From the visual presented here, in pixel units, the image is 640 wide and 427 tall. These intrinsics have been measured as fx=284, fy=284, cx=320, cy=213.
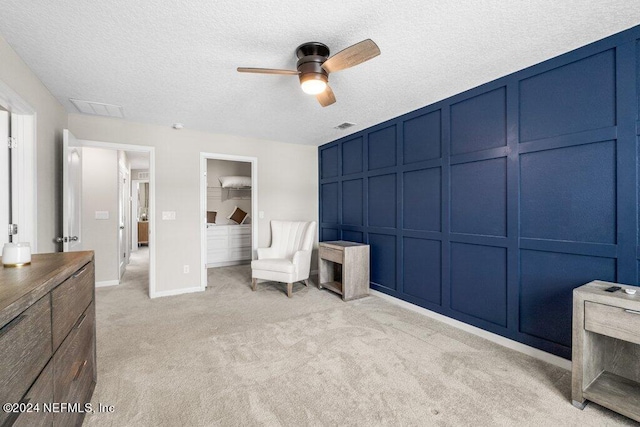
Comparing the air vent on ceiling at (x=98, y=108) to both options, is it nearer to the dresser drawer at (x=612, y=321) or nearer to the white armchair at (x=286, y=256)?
the white armchair at (x=286, y=256)

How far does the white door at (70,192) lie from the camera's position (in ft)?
8.73

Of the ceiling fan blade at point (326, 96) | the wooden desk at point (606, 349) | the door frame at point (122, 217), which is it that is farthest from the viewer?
the door frame at point (122, 217)

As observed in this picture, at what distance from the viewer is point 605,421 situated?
1.58 meters

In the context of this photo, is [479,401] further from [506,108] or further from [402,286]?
[506,108]

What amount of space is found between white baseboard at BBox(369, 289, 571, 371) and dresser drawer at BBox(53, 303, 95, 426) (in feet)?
9.60

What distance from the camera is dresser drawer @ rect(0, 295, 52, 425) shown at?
773 mm

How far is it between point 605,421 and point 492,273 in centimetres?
116

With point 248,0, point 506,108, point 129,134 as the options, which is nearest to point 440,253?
point 506,108

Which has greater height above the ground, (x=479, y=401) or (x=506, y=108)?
(x=506, y=108)

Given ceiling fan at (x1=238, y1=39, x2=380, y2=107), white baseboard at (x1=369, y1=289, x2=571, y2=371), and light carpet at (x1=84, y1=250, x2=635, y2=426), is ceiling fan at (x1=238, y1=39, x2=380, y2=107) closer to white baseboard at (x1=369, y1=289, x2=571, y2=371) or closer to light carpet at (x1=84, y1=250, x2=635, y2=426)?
light carpet at (x1=84, y1=250, x2=635, y2=426)

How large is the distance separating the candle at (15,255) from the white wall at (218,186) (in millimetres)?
5121

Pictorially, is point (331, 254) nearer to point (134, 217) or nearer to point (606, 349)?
point (606, 349)

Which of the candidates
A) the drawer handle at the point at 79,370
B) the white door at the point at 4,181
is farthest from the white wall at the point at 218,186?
the drawer handle at the point at 79,370

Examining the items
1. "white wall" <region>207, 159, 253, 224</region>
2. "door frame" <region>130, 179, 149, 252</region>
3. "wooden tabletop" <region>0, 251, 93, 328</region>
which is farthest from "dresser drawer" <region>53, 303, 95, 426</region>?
"door frame" <region>130, 179, 149, 252</region>
